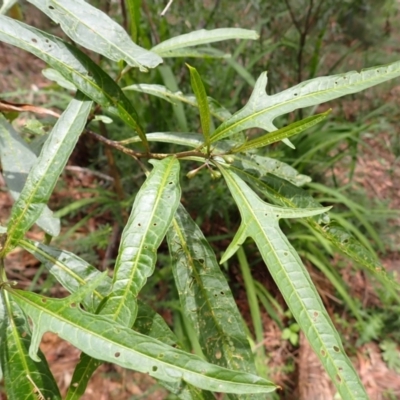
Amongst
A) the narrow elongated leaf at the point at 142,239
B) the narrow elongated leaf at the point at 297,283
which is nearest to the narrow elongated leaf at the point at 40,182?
the narrow elongated leaf at the point at 142,239

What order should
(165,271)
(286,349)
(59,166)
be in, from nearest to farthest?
(59,166)
(165,271)
(286,349)

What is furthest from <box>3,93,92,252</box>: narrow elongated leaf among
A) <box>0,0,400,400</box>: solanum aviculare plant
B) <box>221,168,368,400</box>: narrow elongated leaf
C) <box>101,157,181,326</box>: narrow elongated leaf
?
<box>221,168,368,400</box>: narrow elongated leaf

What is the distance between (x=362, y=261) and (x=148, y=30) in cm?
164

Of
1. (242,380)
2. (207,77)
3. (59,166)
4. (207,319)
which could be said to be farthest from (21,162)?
(207,77)

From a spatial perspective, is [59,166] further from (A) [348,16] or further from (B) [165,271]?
(A) [348,16]

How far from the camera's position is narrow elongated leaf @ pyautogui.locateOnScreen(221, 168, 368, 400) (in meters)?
0.48

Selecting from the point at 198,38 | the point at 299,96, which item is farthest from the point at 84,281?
the point at 198,38

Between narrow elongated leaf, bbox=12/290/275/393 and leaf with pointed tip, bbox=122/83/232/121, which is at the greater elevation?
leaf with pointed tip, bbox=122/83/232/121

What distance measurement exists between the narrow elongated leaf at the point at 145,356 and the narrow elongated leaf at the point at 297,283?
0.10 meters

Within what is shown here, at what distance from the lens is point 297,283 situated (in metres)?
0.51

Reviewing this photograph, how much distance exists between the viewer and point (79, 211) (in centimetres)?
185

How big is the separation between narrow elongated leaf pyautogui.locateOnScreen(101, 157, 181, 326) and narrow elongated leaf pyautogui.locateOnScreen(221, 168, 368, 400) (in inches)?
3.9

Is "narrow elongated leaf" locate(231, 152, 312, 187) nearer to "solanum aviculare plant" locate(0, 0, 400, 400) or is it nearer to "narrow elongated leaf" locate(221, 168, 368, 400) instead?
"solanum aviculare plant" locate(0, 0, 400, 400)

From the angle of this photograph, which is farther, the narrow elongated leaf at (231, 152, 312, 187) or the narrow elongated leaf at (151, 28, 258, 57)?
the narrow elongated leaf at (151, 28, 258, 57)
